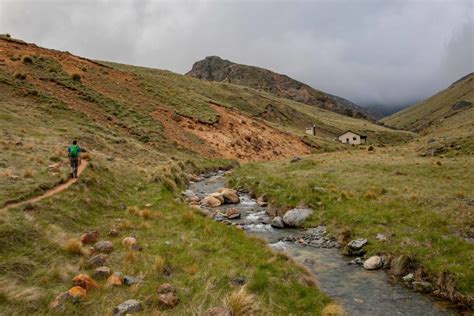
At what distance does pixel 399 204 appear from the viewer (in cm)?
2058

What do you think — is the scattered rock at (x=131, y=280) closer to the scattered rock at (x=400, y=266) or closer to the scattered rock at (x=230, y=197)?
the scattered rock at (x=400, y=266)

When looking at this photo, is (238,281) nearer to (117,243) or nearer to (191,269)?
(191,269)

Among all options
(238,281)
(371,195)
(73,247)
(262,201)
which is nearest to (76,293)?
(73,247)

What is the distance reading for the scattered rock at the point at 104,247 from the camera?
41.9 feet

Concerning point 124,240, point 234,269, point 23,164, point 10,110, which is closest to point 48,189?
point 23,164

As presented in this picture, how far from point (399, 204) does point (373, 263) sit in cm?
652

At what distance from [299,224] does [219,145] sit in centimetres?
3974

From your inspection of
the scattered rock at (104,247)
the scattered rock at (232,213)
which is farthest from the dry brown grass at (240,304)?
the scattered rock at (232,213)

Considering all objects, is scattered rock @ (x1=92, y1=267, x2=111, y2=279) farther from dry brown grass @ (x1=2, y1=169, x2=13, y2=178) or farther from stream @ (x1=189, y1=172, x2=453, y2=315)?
dry brown grass @ (x1=2, y1=169, x2=13, y2=178)

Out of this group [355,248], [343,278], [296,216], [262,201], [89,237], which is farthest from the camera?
[262,201]

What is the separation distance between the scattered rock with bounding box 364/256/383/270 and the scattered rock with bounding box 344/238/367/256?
3.58ft

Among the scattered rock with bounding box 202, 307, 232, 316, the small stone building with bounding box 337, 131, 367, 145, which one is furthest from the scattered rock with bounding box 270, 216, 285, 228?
the small stone building with bounding box 337, 131, 367, 145

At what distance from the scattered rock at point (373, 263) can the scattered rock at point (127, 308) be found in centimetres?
1001

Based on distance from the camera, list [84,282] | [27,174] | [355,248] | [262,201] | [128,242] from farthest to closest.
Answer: [262,201]
[27,174]
[355,248]
[128,242]
[84,282]
